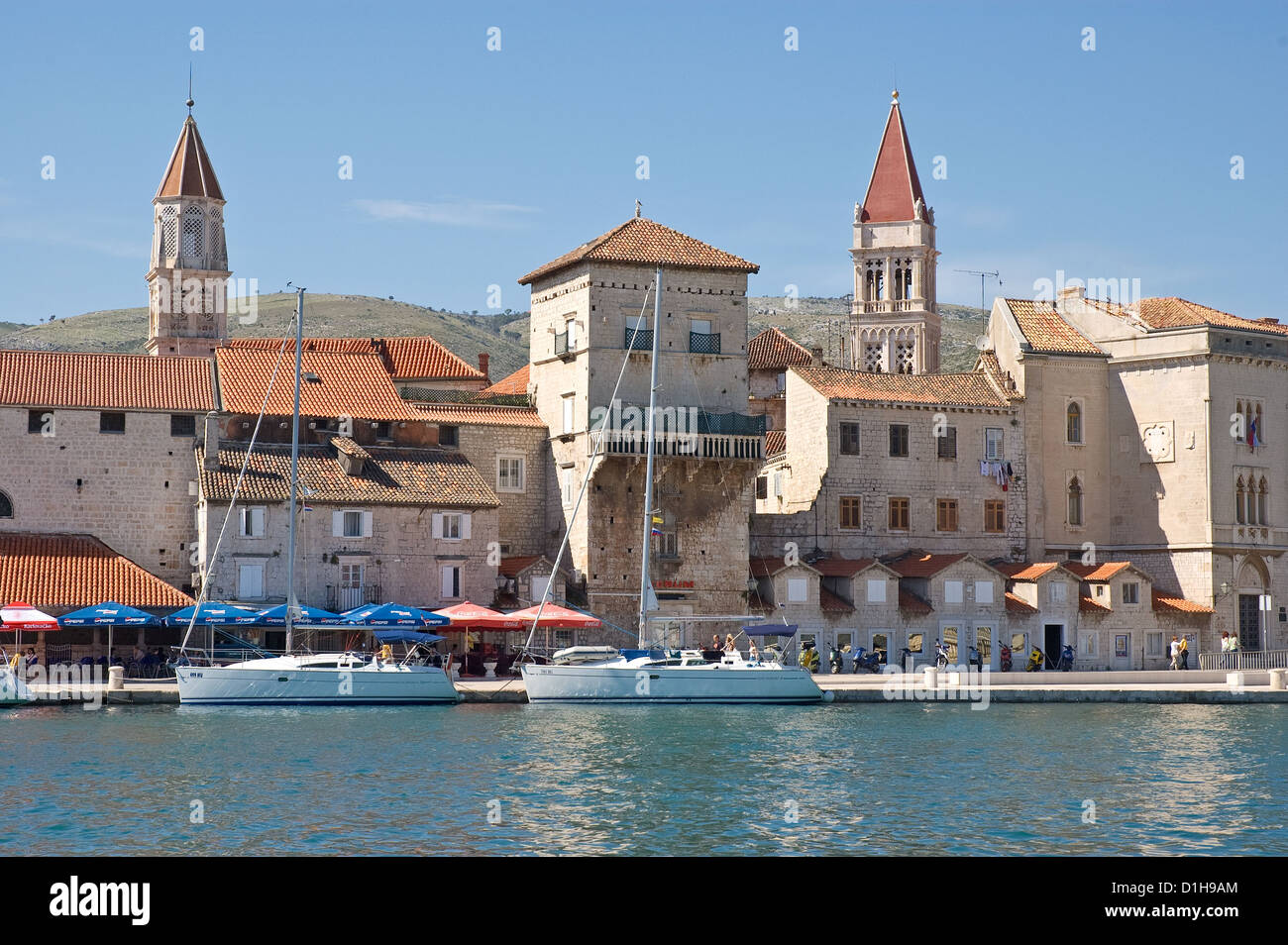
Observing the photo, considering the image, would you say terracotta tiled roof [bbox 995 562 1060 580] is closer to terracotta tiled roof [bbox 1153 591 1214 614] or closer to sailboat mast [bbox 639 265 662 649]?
terracotta tiled roof [bbox 1153 591 1214 614]

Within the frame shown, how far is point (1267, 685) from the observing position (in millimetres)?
52344

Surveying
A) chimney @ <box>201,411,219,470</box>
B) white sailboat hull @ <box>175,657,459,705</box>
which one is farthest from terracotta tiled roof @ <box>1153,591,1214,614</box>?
chimney @ <box>201,411,219,470</box>

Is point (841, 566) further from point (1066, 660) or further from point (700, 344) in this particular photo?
point (700, 344)

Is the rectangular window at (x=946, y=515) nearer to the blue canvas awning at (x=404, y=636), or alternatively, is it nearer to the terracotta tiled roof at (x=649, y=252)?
the terracotta tiled roof at (x=649, y=252)

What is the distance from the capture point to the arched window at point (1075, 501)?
2557 inches

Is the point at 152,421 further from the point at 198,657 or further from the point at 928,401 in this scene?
the point at 928,401

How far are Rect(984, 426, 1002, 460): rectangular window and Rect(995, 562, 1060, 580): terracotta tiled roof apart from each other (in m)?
4.21

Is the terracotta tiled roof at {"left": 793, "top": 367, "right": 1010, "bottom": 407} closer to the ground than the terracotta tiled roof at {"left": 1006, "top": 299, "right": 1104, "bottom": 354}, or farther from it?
closer to the ground

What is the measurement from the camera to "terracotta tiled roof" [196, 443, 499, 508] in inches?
2068

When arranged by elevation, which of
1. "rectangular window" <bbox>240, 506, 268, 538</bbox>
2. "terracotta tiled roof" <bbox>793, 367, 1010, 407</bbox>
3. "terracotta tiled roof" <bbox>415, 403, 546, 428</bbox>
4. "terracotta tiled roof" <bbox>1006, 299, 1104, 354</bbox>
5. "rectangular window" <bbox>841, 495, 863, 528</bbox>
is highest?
"terracotta tiled roof" <bbox>1006, 299, 1104, 354</bbox>

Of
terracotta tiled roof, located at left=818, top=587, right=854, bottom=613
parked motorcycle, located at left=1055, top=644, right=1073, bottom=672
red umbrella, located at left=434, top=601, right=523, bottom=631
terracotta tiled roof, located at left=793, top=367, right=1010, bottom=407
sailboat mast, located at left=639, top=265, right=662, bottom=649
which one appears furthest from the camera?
terracotta tiled roof, located at left=793, top=367, right=1010, bottom=407

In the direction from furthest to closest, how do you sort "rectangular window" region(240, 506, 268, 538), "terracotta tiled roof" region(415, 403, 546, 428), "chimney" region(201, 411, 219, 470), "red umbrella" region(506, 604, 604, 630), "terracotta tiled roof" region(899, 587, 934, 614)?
"terracotta tiled roof" region(899, 587, 934, 614) < "terracotta tiled roof" region(415, 403, 546, 428) < "chimney" region(201, 411, 219, 470) < "rectangular window" region(240, 506, 268, 538) < "red umbrella" region(506, 604, 604, 630)
